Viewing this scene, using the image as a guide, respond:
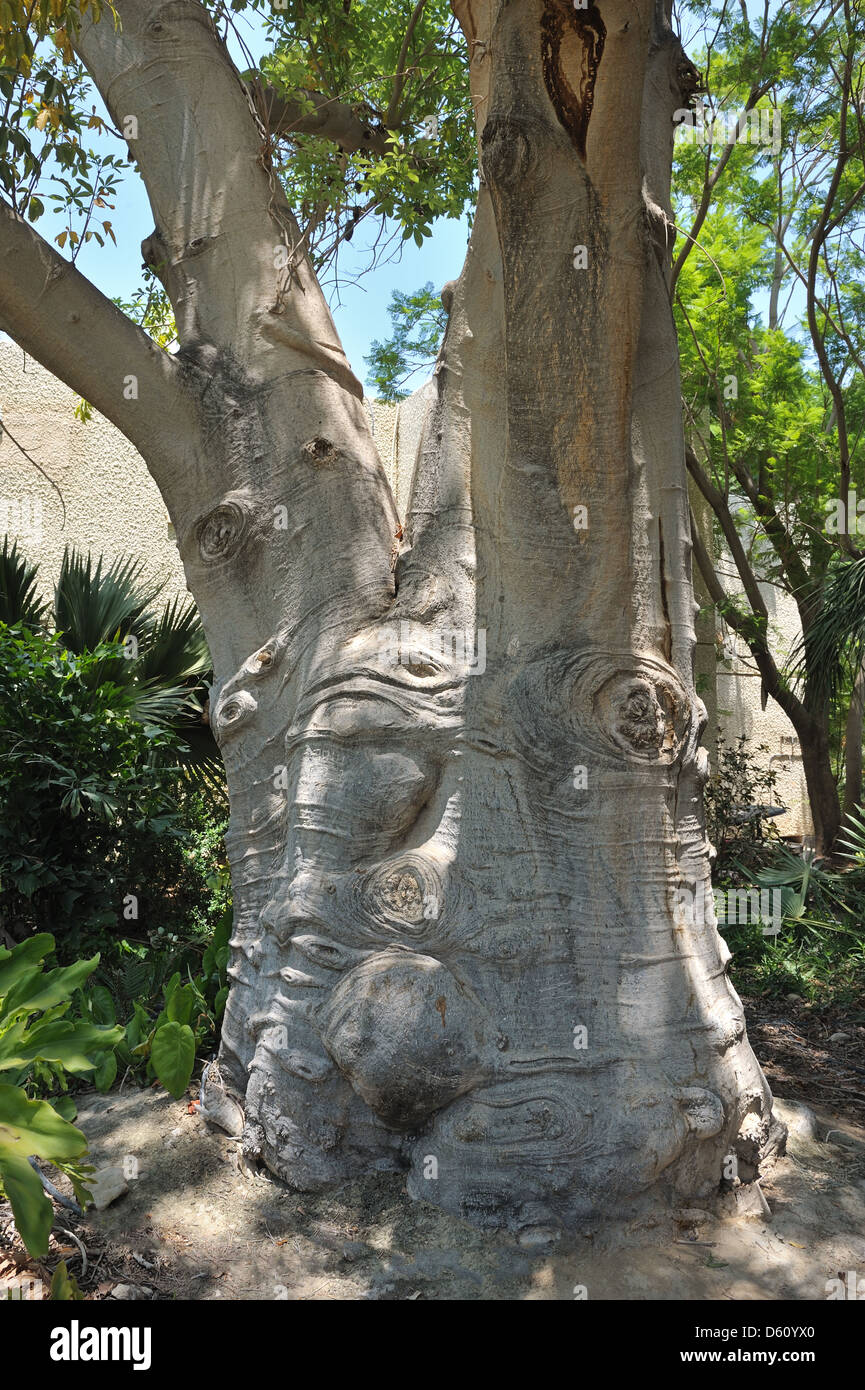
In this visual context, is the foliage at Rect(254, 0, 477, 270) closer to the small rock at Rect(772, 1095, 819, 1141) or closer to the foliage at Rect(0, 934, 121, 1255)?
the foliage at Rect(0, 934, 121, 1255)

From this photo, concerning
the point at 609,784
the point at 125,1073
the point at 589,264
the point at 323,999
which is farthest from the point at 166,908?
the point at 589,264

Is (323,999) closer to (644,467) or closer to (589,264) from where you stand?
(644,467)

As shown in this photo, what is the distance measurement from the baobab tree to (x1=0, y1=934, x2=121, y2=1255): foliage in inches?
30.7

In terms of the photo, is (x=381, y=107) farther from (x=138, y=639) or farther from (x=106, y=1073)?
(x=106, y=1073)

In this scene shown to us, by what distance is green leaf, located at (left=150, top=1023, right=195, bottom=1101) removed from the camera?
3.55 metres

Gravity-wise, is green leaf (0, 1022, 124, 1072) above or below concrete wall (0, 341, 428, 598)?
below

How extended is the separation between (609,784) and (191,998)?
1763 millimetres

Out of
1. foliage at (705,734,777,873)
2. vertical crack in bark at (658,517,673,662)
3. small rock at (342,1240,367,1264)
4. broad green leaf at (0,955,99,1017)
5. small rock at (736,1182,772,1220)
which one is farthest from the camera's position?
foliage at (705,734,777,873)

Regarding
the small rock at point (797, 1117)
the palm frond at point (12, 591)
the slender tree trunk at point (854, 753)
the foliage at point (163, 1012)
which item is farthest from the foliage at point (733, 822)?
the palm frond at point (12, 591)

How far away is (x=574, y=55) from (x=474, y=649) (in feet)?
5.65

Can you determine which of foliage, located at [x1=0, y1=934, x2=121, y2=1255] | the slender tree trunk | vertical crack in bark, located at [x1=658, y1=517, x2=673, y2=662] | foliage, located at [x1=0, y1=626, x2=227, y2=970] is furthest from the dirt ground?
the slender tree trunk

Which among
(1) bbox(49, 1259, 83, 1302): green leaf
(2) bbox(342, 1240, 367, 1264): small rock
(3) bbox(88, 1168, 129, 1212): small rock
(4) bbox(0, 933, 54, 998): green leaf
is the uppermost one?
(4) bbox(0, 933, 54, 998): green leaf

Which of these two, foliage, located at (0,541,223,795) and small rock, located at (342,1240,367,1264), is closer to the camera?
small rock, located at (342,1240,367,1264)

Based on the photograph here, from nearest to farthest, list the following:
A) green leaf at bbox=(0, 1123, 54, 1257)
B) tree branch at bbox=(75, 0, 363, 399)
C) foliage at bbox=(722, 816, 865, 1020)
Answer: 1. green leaf at bbox=(0, 1123, 54, 1257)
2. tree branch at bbox=(75, 0, 363, 399)
3. foliage at bbox=(722, 816, 865, 1020)
